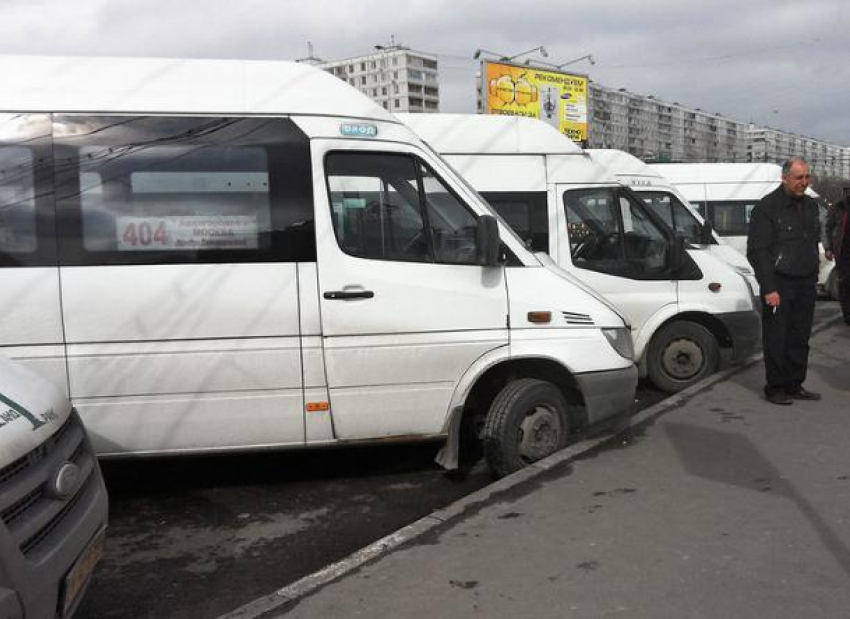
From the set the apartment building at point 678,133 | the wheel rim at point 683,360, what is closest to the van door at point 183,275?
the wheel rim at point 683,360

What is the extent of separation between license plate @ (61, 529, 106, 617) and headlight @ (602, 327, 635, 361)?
3131 mm

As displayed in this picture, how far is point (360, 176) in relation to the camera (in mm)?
4328

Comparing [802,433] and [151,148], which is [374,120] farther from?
[802,433]

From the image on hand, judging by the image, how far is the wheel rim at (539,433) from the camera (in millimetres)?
4609

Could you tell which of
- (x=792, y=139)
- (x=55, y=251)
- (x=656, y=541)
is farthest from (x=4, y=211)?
(x=792, y=139)

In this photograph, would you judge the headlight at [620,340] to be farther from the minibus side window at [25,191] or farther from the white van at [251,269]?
the minibus side window at [25,191]

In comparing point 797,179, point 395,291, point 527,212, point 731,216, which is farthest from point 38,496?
point 731,216

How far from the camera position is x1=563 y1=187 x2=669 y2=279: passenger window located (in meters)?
7.00

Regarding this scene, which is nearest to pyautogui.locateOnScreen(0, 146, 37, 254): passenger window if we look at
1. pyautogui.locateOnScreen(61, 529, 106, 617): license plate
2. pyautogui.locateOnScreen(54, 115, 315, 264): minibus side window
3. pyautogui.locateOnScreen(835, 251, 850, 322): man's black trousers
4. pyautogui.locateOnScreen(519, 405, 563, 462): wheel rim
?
pyautogui.locateOnScreen(54, 115, 315, 264): minibus side window

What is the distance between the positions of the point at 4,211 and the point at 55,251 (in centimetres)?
33

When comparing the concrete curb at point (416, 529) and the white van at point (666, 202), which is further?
the white van at point (666, 202)

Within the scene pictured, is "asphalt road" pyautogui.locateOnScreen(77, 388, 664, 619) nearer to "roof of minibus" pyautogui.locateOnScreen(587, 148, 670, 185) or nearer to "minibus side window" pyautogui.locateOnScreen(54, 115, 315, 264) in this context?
"minibus side window" pyautogui.locateOnScreen(54, 115, 315, 264)

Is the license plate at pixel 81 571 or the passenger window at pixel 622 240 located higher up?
the passenger window at pixel 622 240

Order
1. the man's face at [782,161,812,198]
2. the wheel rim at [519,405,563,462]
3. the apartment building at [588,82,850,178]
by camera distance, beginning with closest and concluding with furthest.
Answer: the wheel rim at [519,405,563,462]
the man's face at [782,161,812,198]
the apartment building at [588,82,850,178]
